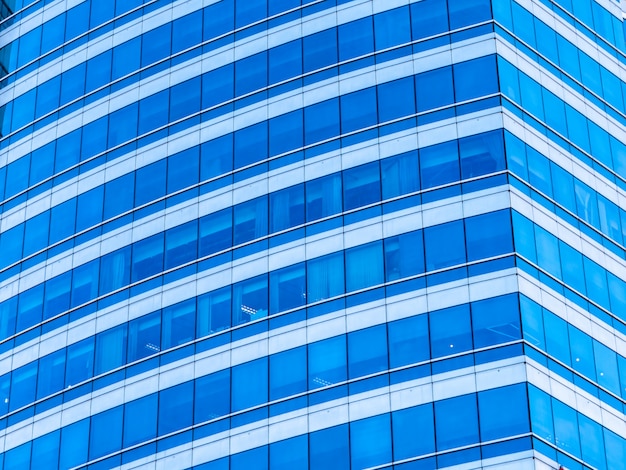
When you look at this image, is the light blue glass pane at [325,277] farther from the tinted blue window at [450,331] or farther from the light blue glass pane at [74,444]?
the light blue glass pane at [74,444]

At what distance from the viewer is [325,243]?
70.2 m

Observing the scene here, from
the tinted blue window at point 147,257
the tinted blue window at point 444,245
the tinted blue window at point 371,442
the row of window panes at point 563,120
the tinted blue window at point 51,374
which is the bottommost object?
the tinted blue window at point 371,442

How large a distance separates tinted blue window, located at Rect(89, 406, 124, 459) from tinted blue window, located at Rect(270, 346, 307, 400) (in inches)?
302

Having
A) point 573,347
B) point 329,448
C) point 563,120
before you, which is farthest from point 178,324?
point 563,120

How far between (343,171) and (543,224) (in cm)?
884

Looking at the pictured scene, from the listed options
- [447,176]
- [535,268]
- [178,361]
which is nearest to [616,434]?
[535,268]

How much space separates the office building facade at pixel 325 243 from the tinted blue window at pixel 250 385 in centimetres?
8

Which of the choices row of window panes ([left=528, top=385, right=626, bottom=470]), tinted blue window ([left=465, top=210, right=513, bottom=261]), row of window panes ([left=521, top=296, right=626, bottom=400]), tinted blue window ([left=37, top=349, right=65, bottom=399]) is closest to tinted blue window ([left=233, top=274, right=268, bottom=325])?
tinted blue window ([left=465, top=210, right=513, bottom=261])

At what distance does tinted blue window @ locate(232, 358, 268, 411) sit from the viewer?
68750mm

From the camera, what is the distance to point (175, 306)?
7294 cm

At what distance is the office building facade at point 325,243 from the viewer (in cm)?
6575

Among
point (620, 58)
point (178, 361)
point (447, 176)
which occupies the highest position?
point (620, 58)

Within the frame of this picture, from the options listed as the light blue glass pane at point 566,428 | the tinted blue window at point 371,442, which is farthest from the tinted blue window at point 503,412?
the tinted blue window at point 371,442

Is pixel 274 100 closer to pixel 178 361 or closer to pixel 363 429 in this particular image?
pixel 178 361
